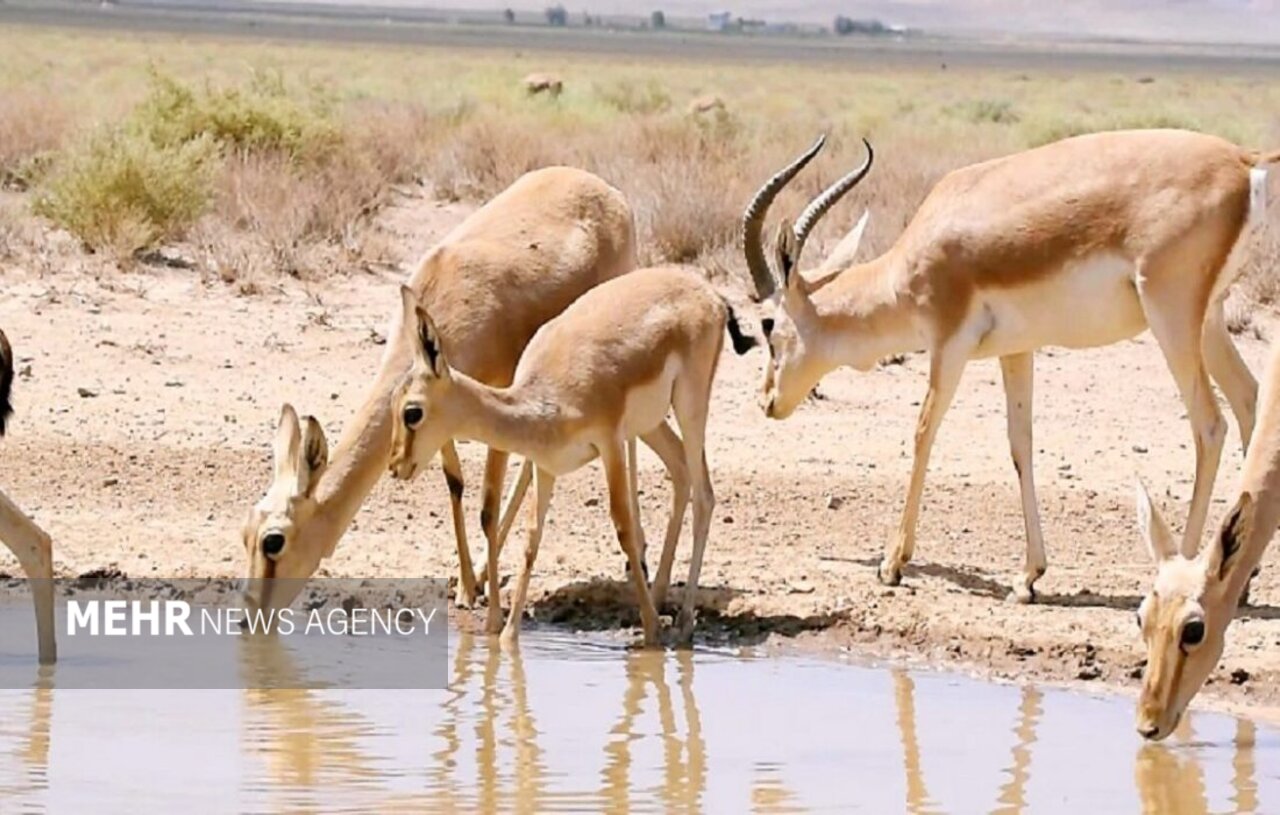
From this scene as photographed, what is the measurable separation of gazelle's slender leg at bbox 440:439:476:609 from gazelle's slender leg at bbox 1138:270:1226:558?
3.12 metres

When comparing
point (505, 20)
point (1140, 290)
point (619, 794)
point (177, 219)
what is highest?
point (505, 20)

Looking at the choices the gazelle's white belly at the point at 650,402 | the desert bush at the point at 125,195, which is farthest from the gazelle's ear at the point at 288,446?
the desert bush at the point at 125,195

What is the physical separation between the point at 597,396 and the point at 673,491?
1405mm

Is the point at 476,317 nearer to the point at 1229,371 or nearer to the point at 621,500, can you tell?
the point at 621,500

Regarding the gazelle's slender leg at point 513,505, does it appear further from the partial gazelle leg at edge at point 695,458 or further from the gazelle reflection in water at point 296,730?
the gazelle reflection in water at point 296,730

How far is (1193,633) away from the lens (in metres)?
8.44

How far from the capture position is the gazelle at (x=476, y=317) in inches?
404

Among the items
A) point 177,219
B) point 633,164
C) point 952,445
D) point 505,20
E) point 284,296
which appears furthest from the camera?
point 505,20

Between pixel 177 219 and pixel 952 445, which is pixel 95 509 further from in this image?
pixel 177 219

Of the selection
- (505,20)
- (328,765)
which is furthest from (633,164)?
(505,20)

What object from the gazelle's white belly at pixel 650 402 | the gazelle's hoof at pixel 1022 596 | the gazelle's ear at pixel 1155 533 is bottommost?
the gazelle's hoof at pixel 1022 596

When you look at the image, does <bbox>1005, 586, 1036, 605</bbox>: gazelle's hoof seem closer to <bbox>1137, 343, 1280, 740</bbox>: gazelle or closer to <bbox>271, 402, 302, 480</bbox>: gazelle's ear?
<bbox>1137, 343, 1280, 740</bbox>: gazelle

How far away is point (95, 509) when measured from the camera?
509 inches

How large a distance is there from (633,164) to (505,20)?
459 ft
